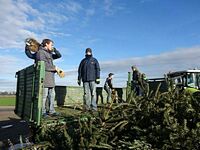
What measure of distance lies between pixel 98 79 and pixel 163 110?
6.31 m

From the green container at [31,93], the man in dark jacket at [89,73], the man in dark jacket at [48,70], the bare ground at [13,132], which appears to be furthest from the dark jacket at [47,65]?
the man in dark jacket at [89,73]

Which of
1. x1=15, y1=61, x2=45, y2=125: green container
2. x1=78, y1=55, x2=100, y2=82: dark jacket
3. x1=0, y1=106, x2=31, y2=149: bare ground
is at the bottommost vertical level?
x1=0, y1=106, x2=31, y2=149: bare ground

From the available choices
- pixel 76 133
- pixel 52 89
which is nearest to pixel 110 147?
pixel 76 133

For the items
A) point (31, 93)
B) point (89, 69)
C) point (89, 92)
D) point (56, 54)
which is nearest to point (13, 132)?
point (89, 92)

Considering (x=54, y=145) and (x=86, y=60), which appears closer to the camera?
(x=54, y=145)

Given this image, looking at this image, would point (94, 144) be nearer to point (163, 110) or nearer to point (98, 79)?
point (163, 110)

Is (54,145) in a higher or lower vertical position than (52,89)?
lower

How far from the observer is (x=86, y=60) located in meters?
9.46

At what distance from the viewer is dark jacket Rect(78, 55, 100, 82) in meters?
9.20

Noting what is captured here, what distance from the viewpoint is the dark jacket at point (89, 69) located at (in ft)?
30.2

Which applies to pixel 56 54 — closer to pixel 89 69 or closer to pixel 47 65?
pixel 47 65

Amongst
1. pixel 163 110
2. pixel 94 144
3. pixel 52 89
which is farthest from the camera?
pixel 52 89

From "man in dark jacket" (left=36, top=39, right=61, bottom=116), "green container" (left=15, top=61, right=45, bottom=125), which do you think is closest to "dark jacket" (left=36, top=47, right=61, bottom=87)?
"man in dark jacket" (left=36, top=39, right=61, bottom=116)

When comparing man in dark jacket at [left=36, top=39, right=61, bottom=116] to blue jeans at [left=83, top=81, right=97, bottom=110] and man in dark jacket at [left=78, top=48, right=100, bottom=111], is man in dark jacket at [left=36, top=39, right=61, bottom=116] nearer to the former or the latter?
blue jeans at [left=83, top=81, right=97, bottom=110]
